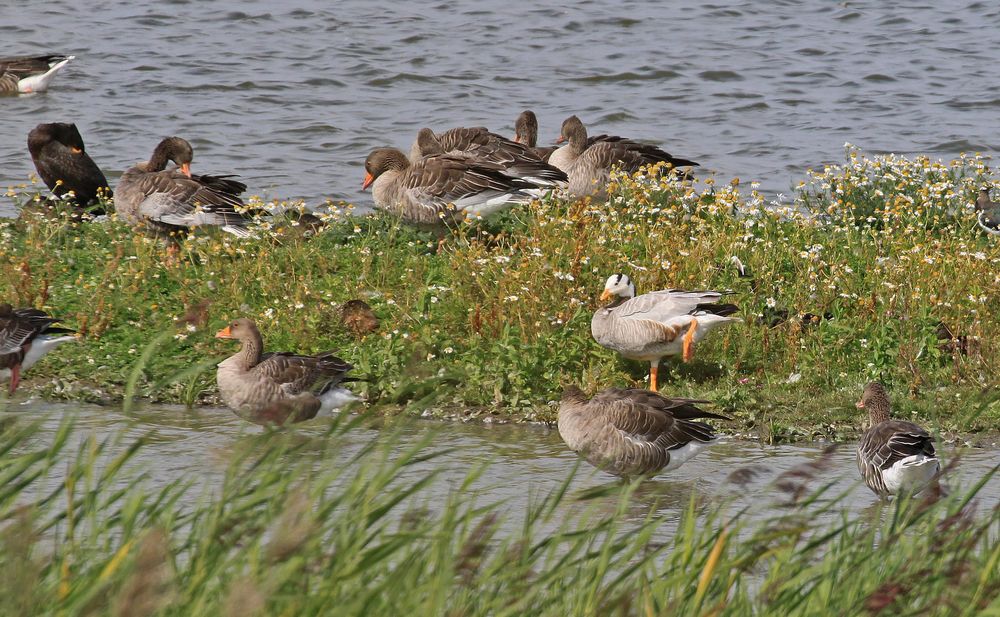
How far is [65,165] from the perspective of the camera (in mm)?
14273

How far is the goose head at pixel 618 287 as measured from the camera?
10078 mm

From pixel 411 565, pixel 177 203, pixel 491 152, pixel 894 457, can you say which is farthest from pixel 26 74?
pixel 411 565

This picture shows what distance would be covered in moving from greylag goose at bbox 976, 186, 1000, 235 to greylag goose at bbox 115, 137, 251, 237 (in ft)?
22.0

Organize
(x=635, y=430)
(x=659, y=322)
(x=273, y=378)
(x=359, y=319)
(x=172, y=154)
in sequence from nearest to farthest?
(x=635, y=430) → (x=273, y=378) → (x=659, y=322) → (x=359, y=319) → (x=172, y=154)

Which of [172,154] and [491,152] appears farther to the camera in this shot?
[491,152]

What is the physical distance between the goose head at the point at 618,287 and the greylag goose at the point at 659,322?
30 cm

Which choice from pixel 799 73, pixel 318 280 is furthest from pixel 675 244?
pixel 799 73

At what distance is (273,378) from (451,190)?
4390 millimetres

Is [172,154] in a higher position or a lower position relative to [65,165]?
higher

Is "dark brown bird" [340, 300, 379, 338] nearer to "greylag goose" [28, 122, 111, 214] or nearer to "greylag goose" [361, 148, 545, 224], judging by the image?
"greylag goose" [361, 148, 545, 224]

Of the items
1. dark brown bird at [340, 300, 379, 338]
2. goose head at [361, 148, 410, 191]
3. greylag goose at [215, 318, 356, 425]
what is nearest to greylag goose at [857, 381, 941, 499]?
greylag goose at [215, 318, 356, 425]

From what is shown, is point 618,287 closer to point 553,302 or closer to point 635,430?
point 553,302

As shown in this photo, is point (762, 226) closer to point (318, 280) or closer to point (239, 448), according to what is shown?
point (318, 280)

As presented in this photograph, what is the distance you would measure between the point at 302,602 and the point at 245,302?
289 inches
